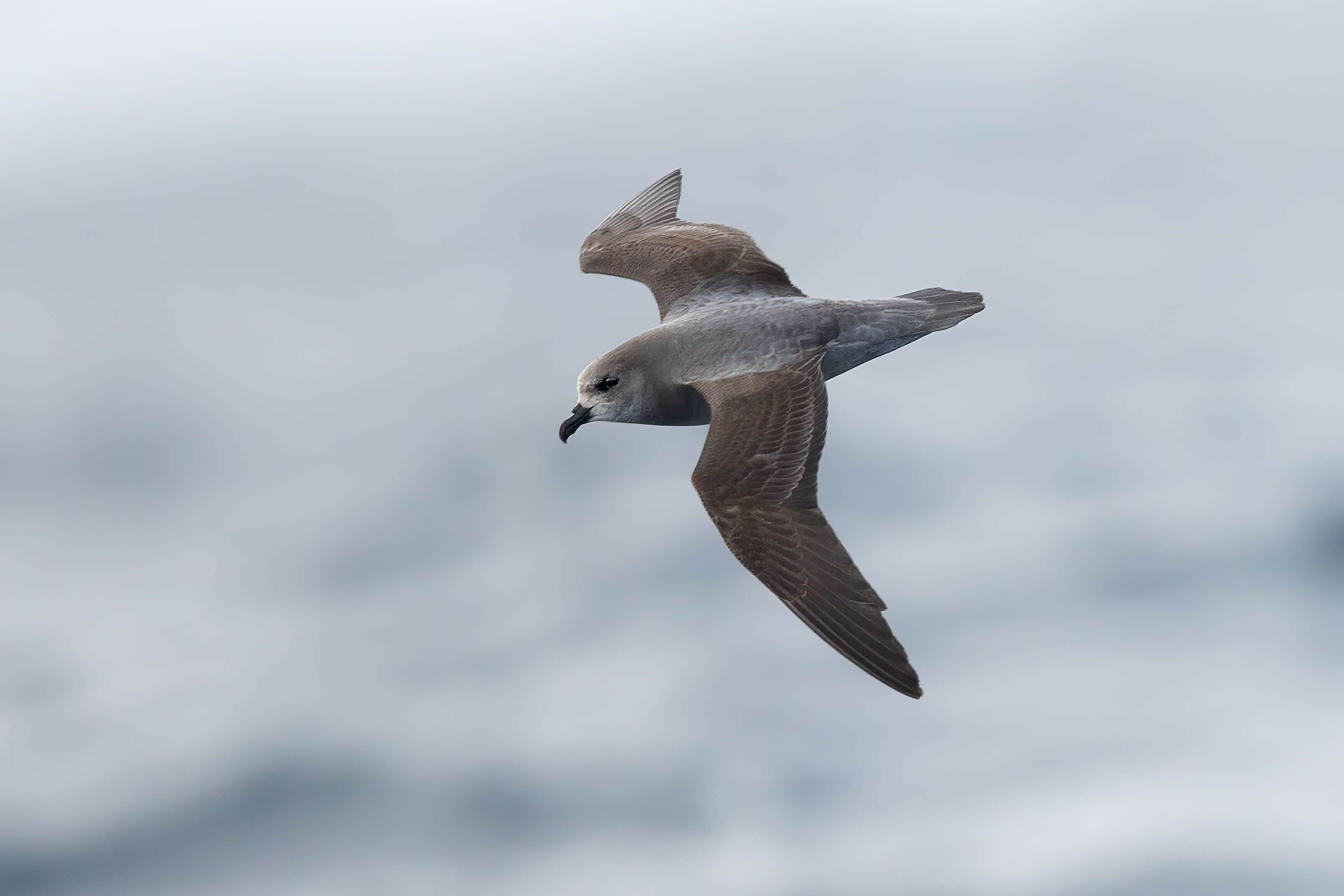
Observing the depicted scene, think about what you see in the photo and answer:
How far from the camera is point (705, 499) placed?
11.4 meters

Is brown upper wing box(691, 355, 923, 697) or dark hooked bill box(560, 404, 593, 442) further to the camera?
dark hooked bill box(560, 404, 593, 442)

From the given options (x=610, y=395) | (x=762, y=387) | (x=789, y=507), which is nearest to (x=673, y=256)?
(x=610, y=395)

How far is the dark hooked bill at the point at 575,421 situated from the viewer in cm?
1269

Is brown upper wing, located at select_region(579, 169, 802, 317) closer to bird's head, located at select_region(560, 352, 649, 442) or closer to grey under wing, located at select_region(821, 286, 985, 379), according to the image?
grey under wing, located at select_region(821, 286, 985, 379)

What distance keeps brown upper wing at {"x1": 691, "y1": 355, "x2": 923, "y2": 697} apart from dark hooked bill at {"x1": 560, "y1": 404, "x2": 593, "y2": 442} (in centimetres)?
132

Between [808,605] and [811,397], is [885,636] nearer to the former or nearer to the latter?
[808,605]

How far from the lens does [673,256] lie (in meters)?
15.0

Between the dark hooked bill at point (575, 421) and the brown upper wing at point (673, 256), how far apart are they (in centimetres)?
220

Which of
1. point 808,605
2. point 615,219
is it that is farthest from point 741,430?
point 615,219

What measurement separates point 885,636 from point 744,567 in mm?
1531

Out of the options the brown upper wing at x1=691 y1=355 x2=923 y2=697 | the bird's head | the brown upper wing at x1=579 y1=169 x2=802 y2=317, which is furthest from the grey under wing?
the bird's head

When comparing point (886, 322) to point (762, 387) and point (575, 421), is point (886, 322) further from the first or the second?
point (575, 421)

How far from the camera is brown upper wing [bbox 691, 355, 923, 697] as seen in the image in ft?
33.3

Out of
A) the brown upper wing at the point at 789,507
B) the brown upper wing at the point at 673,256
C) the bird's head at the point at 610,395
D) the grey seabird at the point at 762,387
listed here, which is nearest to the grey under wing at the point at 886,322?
the grey seabird at the point at 762,387
